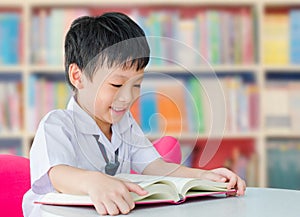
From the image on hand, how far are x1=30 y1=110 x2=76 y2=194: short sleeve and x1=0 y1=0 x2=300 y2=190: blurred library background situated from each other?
68.0 inches

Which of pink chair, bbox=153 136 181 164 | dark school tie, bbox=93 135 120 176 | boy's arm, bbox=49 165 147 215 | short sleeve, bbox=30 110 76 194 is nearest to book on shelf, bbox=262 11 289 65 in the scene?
pink chair, bbox=153 136 181 164

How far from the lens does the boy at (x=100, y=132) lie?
2.84ft

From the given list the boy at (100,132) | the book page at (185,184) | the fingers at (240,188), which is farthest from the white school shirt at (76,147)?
the fingers at (240,188)

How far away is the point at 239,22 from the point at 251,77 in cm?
28

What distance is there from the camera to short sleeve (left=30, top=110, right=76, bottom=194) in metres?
0.94

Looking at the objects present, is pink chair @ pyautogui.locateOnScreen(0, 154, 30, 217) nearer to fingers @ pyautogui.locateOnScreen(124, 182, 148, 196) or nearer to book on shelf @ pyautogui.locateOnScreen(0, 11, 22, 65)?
fingers @ pyautogui.locateOnScreen(124, 182, 148, 196)

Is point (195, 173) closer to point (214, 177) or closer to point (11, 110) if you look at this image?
point (214, 177)

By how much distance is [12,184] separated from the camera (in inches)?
48.4

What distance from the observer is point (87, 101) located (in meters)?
1.08

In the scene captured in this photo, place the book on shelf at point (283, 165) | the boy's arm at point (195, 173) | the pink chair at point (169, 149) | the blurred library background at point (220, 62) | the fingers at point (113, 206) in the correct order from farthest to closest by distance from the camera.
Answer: the book on shelf at point (283, 165) < the blurred library background at point (220, 62) < the pink chair at point (169, 149) < the boy's arm at point (195, 173) < the fingers at point (113, 206)

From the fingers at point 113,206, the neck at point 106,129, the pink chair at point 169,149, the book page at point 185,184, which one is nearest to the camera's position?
the fingers at point 113,206

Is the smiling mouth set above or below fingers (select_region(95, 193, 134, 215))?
above

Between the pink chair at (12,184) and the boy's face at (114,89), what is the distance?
0.99 feet

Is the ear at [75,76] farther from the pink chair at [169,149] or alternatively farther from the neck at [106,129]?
the pink chair at [169,149]
